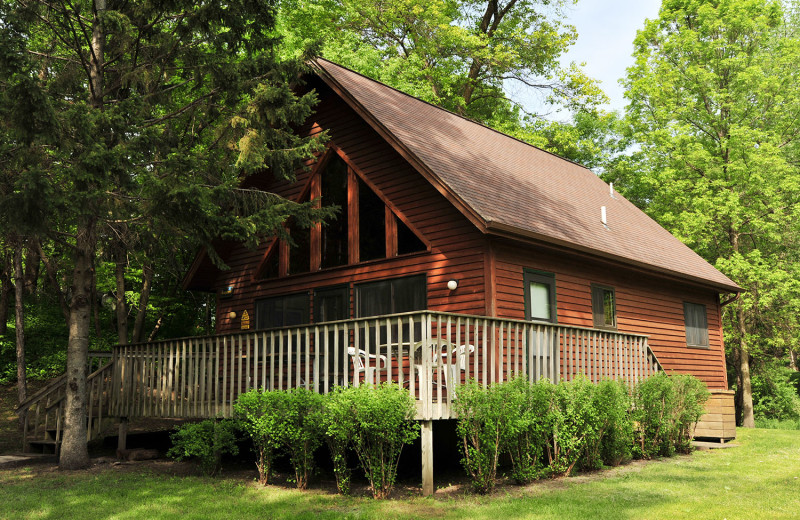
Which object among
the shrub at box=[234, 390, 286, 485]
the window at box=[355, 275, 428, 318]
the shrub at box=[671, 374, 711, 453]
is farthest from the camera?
the window at box=[355, 275, 428, 318]

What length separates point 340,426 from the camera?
7570 millimetres

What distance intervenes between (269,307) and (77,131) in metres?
5.84

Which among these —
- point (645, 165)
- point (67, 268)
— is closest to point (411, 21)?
point (645, 165)

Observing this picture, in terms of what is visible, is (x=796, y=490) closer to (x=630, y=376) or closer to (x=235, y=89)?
(x=630, y=376)

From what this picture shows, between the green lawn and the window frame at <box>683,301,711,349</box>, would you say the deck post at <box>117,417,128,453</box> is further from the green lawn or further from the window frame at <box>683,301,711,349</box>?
the window frame at <box>683,301,711,349</box>

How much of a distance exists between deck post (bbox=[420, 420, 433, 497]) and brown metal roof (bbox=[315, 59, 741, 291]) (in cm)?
358

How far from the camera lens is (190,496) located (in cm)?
788

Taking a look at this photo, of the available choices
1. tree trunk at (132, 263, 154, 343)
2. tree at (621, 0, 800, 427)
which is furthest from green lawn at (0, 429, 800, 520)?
tree at (621, 0, 800, 427)

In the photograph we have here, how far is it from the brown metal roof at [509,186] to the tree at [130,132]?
5.87ft

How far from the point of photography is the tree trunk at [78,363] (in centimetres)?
1023

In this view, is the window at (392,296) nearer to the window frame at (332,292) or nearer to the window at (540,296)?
the window frame at (332,292)

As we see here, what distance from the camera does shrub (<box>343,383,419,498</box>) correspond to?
733 centimetres

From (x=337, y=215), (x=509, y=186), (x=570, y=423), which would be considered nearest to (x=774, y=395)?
(x=509, y=186)

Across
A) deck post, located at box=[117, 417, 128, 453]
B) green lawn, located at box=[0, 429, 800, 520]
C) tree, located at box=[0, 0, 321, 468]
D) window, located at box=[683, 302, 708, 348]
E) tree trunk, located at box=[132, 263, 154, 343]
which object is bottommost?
green lawn, located at box=[0, 429, 800, 520]
